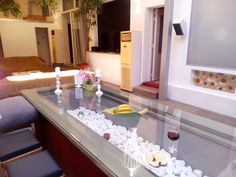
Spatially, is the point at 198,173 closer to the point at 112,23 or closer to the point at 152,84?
the point at 152,84

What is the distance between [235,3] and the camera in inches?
115

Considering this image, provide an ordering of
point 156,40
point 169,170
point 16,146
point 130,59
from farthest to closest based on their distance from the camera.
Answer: point 156,40
point 130,59
point 16,146
point 169,170

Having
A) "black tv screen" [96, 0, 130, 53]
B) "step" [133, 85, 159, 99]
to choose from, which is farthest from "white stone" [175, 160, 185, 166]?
"black tv screen" [96, 0, 130, 53]

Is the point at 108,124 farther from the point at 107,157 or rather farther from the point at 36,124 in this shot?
the point at 36,124

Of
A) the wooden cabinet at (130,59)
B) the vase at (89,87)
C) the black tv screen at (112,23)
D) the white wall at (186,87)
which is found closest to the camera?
the vase at (89,87)

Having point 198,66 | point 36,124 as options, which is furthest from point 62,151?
point 198,66

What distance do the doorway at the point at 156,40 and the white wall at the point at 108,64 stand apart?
1.03 meters

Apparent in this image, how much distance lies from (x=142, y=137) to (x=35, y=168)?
753 mm

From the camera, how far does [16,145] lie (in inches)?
61.0

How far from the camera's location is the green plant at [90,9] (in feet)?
18.7

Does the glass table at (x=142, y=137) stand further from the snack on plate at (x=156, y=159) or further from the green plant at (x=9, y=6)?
the green plant at (x=9, y=6)

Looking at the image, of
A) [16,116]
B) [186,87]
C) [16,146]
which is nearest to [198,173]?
[16,146]

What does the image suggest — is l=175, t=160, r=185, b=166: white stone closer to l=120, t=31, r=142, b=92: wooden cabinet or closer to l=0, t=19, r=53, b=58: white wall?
l=120, t=31, r=142, b=92: wooden cabinet

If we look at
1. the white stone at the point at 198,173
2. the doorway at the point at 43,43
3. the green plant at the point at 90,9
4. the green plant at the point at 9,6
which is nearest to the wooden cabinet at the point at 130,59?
the green plant at the point at 90,9
